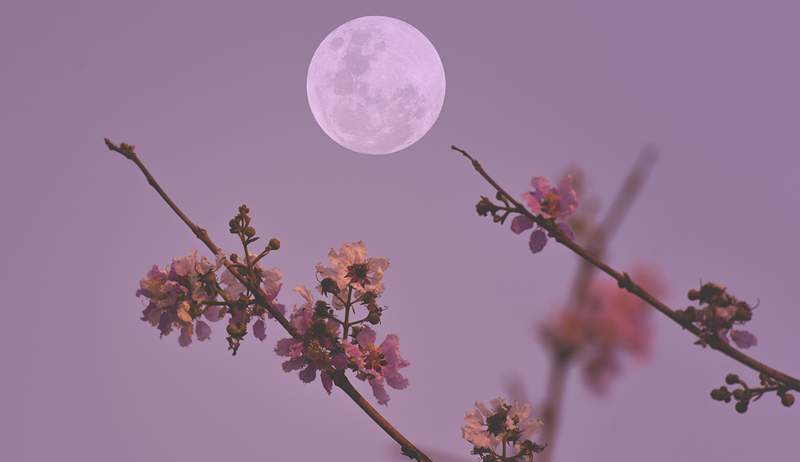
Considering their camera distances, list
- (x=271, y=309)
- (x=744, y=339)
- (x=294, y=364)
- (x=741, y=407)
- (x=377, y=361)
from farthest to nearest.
Answer: (x=377, y=361)
(x=294, y=364)
(x=271, y=309)
(x=744, y=339)
(x=741, y=407)

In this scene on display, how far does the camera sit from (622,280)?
3686 millimetres

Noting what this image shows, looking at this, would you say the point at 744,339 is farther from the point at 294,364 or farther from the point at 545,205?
the point at 294,364

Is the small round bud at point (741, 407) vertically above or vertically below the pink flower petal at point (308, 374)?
above

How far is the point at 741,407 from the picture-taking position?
Result: 4090mm

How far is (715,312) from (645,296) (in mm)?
508

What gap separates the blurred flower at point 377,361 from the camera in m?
4.89

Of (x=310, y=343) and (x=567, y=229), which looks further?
(x=310, y=343)

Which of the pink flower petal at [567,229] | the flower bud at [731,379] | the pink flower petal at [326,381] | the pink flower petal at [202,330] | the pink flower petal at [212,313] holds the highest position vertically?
the pink flower petal at [567,229]

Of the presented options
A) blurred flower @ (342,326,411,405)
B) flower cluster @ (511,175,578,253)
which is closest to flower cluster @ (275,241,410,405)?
blurred flower @ (342,326,411,405)

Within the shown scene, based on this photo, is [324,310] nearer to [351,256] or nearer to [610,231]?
[351,256]

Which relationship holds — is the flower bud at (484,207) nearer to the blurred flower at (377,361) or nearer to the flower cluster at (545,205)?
the flower cluster at (545,205)

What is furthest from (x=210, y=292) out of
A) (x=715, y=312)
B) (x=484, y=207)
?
(x=715, y=312)

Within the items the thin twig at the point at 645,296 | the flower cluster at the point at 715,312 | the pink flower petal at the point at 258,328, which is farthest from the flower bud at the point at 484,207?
the pink flower petal at the point at 258,328

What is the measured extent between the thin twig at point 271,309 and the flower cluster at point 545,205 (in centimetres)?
110
